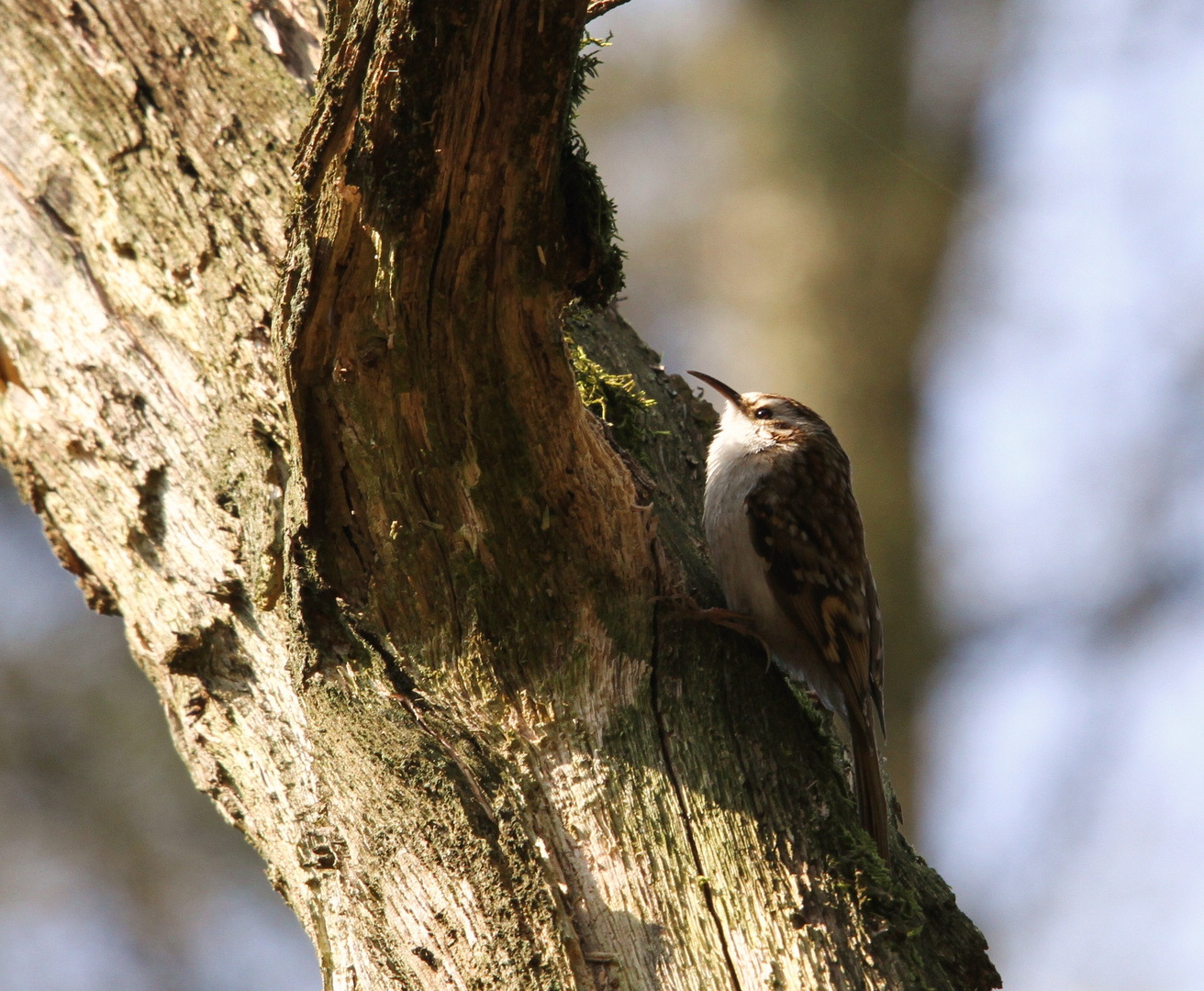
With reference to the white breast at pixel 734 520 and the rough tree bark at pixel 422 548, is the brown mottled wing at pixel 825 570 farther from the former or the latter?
the rough tree bark at pixel 422 548

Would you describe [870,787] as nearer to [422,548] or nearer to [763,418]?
[422,548]

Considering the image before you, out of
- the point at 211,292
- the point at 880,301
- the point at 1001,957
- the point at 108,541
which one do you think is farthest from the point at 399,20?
the point at 1001,957

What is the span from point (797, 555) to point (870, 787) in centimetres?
81

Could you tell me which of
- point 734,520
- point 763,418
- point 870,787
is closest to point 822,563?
point 734,520

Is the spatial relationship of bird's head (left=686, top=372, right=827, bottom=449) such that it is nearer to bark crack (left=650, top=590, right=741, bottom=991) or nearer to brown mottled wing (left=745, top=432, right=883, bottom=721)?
brown mottled wing (left=745, top=432, right=883, bottom=721)

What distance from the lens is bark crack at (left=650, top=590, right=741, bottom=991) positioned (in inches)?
63.2

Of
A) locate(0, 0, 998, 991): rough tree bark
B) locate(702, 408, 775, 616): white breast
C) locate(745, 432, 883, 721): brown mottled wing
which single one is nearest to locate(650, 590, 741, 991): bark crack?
locate(0, 0, 998, 991): rough tree bark

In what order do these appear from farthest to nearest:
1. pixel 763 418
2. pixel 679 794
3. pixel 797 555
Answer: pixel 763 418, pixel 797 555, pixel 679 794

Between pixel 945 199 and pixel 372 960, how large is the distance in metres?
4.76

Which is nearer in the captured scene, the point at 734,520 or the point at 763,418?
the point at 734,520

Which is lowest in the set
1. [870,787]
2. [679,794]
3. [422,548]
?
[679,794]

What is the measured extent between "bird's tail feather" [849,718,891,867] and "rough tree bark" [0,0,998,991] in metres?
0.08

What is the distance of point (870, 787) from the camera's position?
2.29 m

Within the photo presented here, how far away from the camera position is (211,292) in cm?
212
